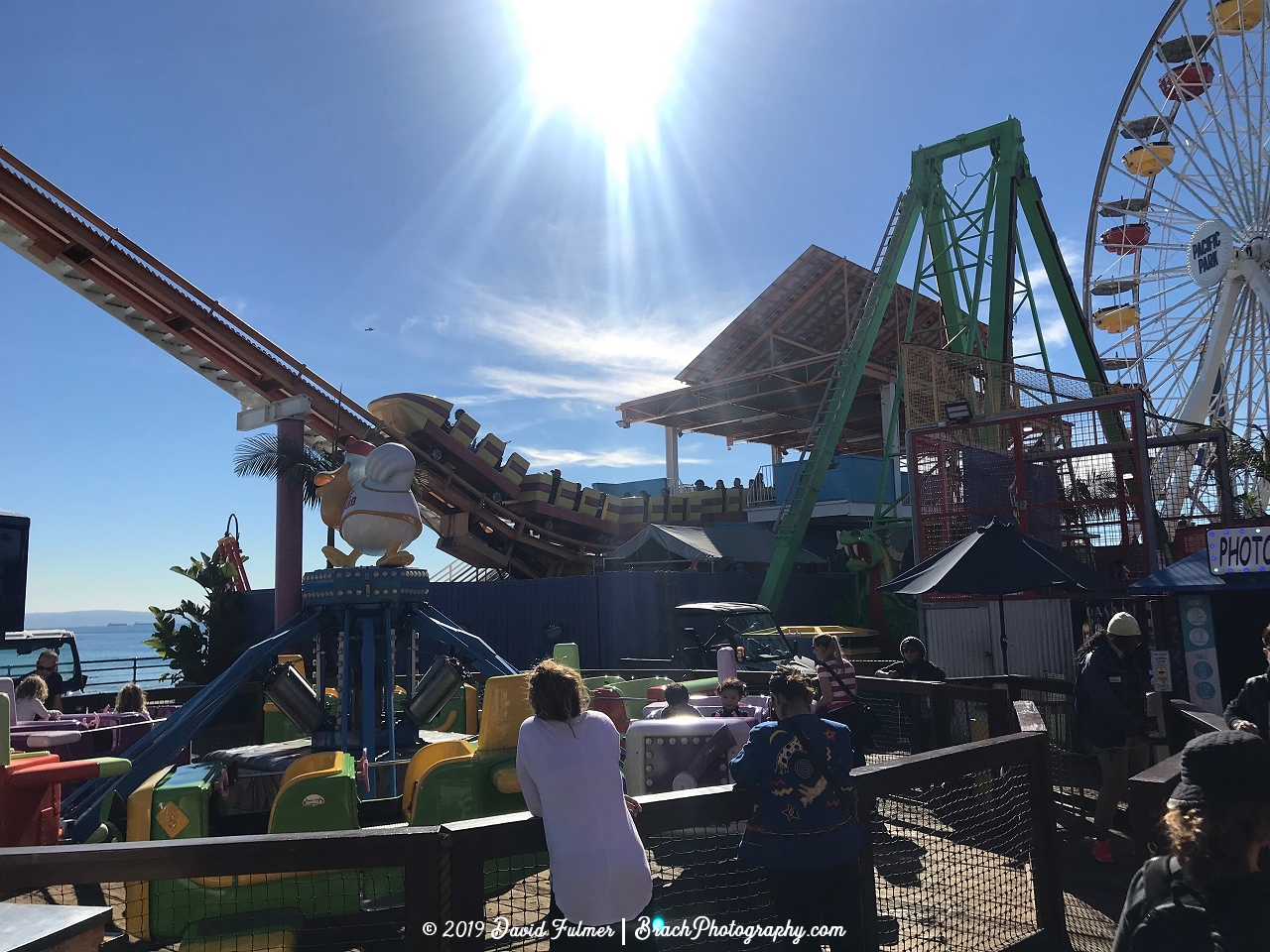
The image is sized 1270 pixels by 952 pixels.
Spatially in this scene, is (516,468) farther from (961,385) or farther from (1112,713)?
(1112,713)

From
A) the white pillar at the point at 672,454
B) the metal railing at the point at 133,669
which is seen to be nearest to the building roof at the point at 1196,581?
the metal railing at the point at 133,669

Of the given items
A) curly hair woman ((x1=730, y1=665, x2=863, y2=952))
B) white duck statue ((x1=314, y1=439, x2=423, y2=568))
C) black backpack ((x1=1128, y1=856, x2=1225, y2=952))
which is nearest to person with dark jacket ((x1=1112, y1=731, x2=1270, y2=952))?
black backpack ((x1=1128, y1=856, x2=1225, y2=952))

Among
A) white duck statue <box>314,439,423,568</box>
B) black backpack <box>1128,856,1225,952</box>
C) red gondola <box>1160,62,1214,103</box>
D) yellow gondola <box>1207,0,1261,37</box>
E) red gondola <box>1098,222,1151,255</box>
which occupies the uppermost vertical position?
yellow gondola <box>1207,0,1261,37</box>

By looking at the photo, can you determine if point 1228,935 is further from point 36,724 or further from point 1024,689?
point 36,724

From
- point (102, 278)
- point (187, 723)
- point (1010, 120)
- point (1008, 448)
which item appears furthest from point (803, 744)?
point (1010, 120)

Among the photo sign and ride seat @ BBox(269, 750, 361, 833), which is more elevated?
the photo sign

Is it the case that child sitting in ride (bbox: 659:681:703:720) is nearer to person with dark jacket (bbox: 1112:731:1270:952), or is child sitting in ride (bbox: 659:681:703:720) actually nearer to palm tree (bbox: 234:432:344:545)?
person with dark jacket (bbox: 1112:731:1270:952)

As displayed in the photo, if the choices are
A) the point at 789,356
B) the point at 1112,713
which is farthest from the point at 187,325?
the point at 789,356

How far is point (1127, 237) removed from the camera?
23875 millimetres

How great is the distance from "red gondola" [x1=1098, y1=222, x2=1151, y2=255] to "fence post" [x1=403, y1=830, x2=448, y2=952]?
2628 centimetres

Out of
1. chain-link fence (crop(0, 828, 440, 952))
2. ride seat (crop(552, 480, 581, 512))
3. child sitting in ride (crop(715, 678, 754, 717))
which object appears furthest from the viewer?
ride seat (crop(552, 480, 581, 512))

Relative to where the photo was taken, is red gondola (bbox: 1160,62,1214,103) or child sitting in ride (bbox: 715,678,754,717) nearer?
child sitting in ride (bbox: 715,678,754,717)

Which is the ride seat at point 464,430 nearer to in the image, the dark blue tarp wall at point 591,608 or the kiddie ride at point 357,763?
the dark blue tarp wall at point 591,608

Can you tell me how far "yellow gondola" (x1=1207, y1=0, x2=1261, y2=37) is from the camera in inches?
786
